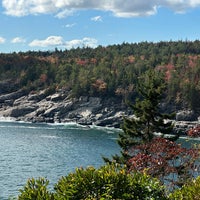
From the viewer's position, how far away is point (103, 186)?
14906 mm

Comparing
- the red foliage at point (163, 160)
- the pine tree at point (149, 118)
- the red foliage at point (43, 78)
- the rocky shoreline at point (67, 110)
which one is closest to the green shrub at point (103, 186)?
the red foliage at point (163, 160)

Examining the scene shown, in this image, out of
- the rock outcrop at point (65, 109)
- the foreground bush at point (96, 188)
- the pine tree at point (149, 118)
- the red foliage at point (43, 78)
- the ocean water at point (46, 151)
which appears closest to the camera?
the foreground bush at point (96, 188)

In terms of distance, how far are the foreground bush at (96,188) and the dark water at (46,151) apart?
125 ft

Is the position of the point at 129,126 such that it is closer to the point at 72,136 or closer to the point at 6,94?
the point at 72,136

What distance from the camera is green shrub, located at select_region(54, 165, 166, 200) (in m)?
14.7

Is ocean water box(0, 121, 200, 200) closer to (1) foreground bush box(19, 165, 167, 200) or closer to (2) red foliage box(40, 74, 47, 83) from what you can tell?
(1) foreground bush box(19, 165, 167, 200)

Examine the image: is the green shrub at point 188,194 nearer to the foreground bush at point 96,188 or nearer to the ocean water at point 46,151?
the foreground bush at point 96,188

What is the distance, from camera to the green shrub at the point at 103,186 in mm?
14664

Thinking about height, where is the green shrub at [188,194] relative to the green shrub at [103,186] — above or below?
below

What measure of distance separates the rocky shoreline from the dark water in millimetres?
14430

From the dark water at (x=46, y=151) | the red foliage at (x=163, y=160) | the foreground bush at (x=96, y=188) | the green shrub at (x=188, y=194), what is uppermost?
the foreground bush at (x=96, y=188)

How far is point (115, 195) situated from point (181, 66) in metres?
165

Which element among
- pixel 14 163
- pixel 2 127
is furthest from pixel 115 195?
pixel 2 127

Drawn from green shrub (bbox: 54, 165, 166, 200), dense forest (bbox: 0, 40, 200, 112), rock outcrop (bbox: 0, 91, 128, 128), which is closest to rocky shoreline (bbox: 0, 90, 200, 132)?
rock outcrop (bbox: 0, 91, 128, 128)
